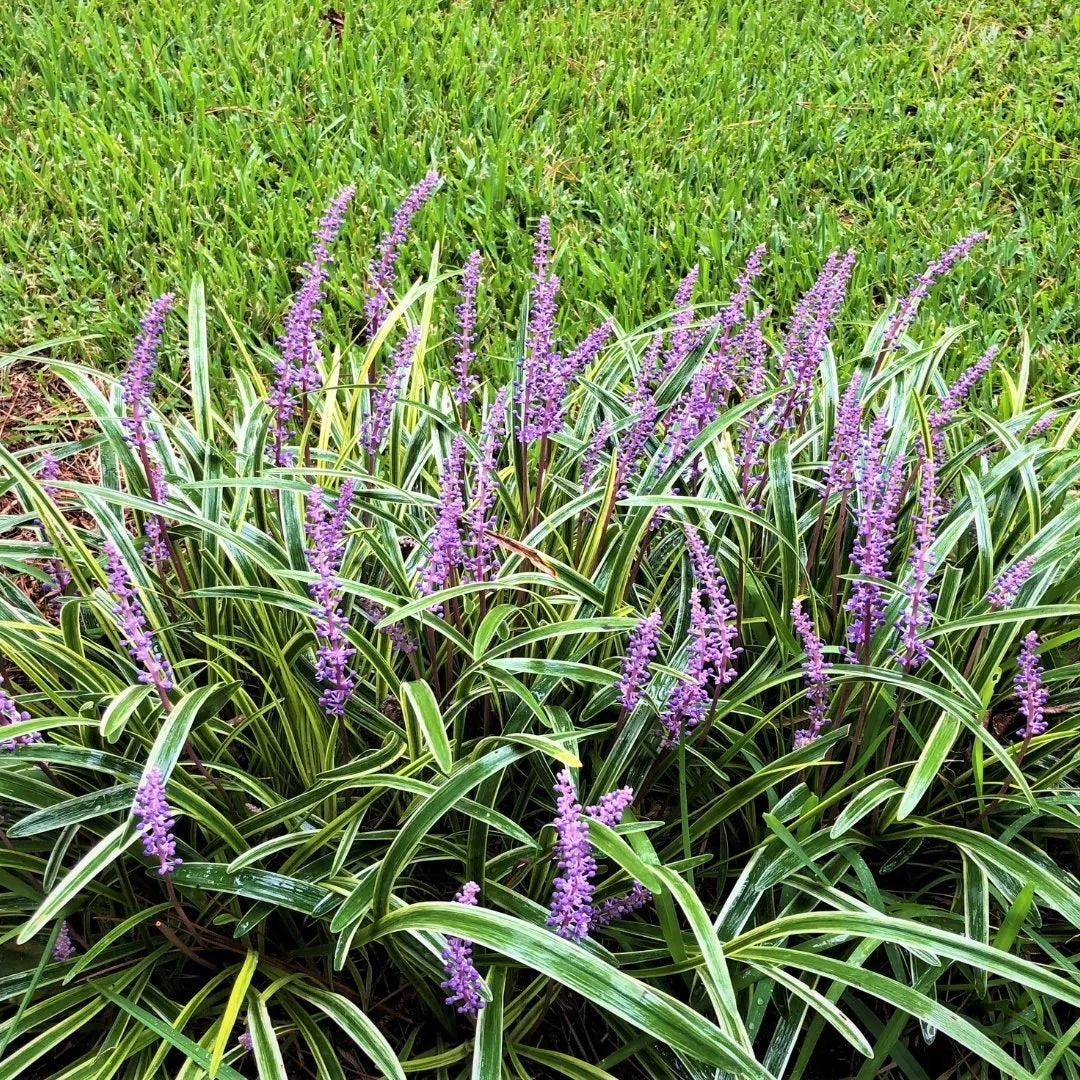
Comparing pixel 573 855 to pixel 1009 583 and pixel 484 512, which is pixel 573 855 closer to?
pixel 484 512

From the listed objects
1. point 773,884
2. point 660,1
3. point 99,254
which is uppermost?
point 660,1

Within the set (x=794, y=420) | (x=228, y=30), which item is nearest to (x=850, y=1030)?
(x=794, y=420)

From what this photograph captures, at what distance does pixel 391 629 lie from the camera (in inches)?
85.0

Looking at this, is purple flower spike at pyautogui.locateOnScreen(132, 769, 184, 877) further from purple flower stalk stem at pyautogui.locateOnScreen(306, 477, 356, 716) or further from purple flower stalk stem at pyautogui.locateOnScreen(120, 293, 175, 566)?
purple flower stalk stem at pyautogui.locateOnScreen(120, 293, 175, 566)

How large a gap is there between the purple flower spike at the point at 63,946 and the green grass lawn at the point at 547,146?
235cm

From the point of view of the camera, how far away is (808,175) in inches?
188

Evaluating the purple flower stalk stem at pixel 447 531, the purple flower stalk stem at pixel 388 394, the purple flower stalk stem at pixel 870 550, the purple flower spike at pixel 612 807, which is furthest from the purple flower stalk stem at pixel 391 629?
the purple flower stalk stem at pixel 870 550

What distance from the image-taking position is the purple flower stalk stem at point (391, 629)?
2.11 meters

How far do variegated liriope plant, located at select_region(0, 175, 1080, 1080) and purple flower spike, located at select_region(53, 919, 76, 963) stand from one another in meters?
0.01

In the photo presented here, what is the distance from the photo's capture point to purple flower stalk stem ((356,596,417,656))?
2.11 metres

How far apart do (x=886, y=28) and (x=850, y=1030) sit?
5.48m

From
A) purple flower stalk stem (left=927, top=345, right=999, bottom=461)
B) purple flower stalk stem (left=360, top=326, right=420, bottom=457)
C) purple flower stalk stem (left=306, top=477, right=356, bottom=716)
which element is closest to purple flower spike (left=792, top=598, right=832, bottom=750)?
purple flower stalk stem (left=927, top=345, right=999, bottom=461)

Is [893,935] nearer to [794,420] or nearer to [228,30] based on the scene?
[794,420]

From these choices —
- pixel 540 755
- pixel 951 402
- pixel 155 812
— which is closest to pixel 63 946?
pixel 155 812
